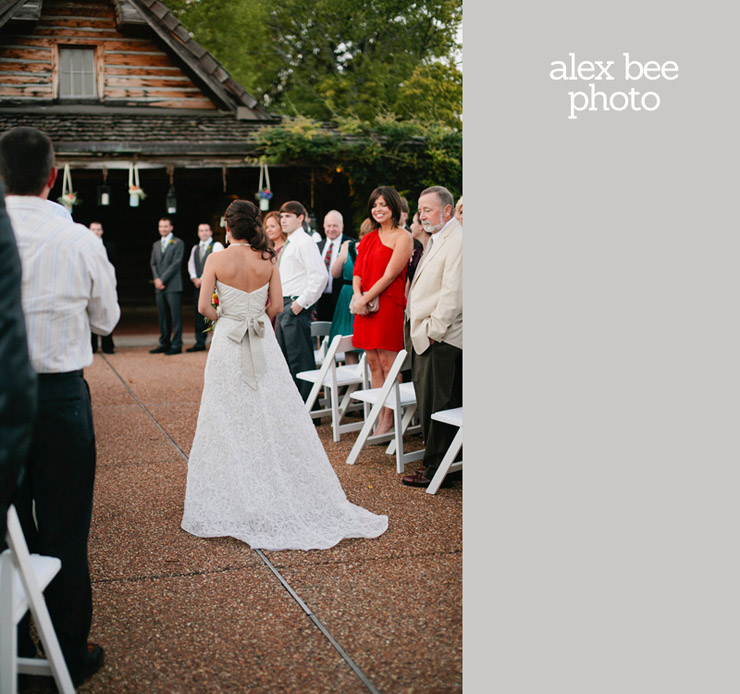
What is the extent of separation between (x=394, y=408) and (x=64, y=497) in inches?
130

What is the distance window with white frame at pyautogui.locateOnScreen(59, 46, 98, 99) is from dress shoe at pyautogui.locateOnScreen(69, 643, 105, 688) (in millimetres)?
15100

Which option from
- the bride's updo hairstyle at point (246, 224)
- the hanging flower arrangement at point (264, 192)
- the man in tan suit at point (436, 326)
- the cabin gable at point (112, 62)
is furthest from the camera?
the cabin gable at point (112, 62)

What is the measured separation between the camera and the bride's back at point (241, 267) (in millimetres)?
4648

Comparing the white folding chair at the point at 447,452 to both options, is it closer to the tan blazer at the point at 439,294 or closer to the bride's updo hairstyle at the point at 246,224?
the tan blazer at the point at 439,294

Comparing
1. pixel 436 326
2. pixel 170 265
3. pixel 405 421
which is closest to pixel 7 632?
pixel 436 326

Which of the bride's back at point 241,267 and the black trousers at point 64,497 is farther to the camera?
the bride's back at point 241,267

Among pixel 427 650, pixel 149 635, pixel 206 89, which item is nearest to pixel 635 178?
pixel 427 650

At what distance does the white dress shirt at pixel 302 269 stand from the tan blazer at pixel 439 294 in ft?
5.66

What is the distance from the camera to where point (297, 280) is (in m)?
7.14

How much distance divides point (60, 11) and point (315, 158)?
614 cm

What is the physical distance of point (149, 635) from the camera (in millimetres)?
3234

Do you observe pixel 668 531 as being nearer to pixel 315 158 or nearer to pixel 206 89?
pixel 315 158

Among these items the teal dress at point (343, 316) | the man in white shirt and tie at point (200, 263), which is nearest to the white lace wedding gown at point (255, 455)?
the teal dress at point (343, 316)

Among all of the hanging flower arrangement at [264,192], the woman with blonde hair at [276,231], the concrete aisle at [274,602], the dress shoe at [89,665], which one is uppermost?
the hanging flower arrangement at [264,192]
